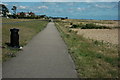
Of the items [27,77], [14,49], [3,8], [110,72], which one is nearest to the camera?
[27,77]

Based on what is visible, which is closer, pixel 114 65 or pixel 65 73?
pixel 65 73

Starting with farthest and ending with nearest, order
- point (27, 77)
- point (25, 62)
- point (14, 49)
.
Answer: point (14, 49) → point (25, 62) → point (27, 77)

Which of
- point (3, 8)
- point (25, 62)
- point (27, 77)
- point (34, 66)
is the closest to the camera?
point (27, 77)

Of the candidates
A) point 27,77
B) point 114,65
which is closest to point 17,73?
point 27,77

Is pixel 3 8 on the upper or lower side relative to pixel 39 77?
upper

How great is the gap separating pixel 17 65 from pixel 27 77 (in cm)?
182

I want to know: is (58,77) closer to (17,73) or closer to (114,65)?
(17,73)

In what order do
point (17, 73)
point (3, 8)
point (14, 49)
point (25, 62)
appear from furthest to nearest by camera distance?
point (3, 8), point (14, 49), point (25, 62), point (17, 73)

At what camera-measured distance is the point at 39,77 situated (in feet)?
22.3

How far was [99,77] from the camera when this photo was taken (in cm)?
703

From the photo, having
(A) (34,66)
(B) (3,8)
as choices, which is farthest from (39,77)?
(B) (3,8)

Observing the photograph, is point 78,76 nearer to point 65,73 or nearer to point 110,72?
point 65,73

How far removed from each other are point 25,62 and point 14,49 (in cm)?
348

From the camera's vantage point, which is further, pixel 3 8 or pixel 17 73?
pixel 3 8
